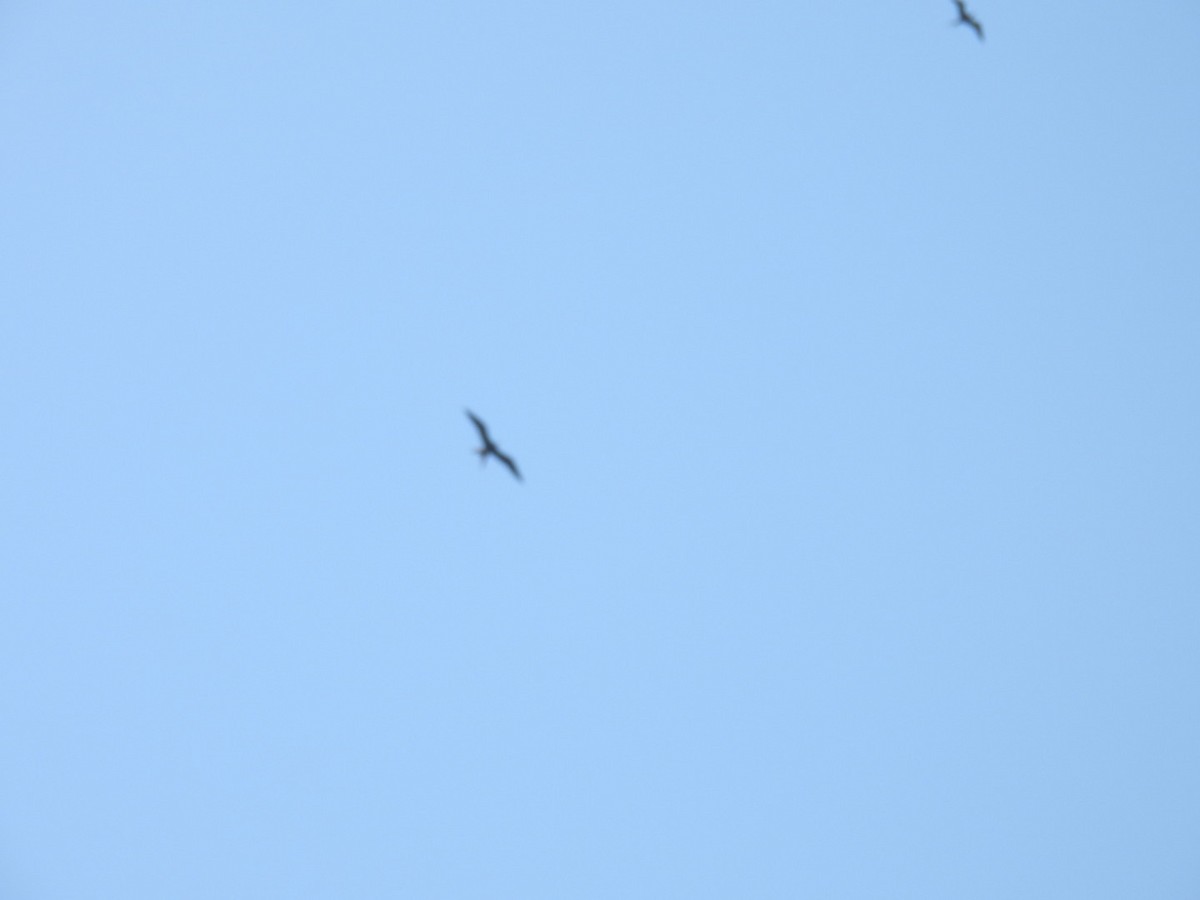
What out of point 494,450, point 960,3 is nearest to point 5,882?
point 494,450

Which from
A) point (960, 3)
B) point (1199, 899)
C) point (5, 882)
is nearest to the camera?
point (960, 3)

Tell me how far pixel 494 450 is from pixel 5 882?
9877 cm

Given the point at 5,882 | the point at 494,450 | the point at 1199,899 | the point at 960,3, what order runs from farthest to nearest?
the point at 5,882 → the point at 1199,899 → the point at 960,3 → the point at 494,450

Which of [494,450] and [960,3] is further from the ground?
[960,3]

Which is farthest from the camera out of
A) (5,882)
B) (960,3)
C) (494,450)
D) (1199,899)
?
(5,882)

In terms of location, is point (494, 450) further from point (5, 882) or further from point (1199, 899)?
point (5, 882)

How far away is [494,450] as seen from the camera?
28.8 m

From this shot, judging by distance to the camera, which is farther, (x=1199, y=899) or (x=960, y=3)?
(x=1199, y=899)

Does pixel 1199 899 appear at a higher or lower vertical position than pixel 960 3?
lower

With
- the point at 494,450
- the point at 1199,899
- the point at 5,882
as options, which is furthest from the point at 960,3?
the point at 5,882

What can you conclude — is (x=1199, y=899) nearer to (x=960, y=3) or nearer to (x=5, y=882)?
(x=960, y=3)

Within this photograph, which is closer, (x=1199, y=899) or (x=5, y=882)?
(x=1199, y=899)

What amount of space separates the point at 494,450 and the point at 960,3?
25192 millimetres

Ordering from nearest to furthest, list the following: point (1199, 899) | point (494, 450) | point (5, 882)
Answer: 1. point (494, 450)
2. point (1199, 899)
3. point (5, 882)
